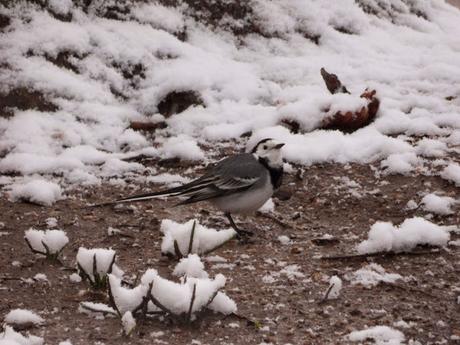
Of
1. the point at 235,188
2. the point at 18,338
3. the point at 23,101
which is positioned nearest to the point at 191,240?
the point at 235,188

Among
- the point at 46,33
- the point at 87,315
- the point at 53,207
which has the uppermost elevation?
the point at 46,33

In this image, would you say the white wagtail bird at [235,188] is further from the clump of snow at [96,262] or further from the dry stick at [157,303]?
the dry stick at [157,303]

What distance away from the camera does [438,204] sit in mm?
4082

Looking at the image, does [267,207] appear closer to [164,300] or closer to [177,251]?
[177,251]

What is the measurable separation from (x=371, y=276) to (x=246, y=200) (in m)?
0.97

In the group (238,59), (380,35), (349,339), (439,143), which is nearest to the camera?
(349,339)

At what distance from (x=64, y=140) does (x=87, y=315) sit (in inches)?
89.1

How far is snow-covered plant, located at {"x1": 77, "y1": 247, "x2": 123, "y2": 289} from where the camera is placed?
3129mm

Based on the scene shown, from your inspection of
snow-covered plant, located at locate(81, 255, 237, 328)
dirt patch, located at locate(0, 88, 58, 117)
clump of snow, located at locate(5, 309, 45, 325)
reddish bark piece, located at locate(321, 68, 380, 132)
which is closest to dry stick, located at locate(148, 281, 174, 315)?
snow-covered plant, located at locate(81, 255, 237, 328)

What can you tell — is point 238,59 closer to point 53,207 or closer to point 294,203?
point 294,203

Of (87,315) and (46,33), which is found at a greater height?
(46,33)

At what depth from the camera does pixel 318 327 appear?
2.92m

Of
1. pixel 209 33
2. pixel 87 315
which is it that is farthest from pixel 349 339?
pixel 209 33

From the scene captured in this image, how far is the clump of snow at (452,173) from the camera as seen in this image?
14.4 feet
